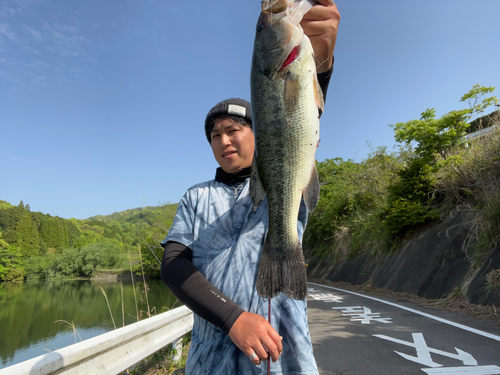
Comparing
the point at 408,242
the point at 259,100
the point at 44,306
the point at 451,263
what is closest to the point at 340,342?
the point at 259,100

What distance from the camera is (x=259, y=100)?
4.50ft

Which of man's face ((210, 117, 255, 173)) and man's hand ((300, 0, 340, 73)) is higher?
man's hand ((300, 0, 340, 73))

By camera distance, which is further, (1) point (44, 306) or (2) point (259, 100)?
(1) point (44, 306)

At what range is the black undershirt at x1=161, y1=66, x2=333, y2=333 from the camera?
1.21m

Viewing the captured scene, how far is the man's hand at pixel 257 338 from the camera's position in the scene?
3.74 feet

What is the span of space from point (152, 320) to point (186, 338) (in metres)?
1.56

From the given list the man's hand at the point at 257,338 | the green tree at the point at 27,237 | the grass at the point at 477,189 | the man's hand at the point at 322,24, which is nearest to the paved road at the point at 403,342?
the grass at the point at 477,189

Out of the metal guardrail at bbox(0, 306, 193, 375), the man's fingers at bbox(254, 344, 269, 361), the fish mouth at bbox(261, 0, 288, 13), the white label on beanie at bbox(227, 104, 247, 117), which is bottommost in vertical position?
the metal guardrail at bbox(0, 306, 193, 375)

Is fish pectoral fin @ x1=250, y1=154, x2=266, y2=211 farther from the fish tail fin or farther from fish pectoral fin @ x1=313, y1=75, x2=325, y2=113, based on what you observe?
fish pectoral fin @ x1=313, y1=75, x2=325, y2=113

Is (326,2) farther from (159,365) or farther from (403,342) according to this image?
(403,342)

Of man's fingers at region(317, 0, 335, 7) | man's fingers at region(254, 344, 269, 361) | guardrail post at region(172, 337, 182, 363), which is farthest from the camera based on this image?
guardrail post at region(172, 337, 182, 363)

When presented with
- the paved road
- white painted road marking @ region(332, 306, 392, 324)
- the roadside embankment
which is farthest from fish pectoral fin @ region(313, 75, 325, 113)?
the roadside embankment

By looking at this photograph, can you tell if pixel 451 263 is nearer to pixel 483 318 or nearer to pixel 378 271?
pixel 483 318

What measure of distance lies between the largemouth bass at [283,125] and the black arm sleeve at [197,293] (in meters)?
0.22
